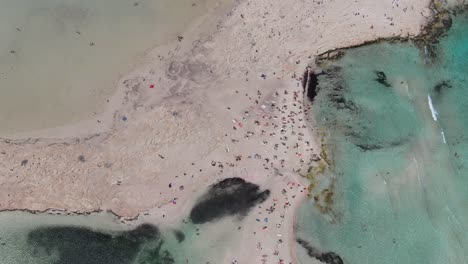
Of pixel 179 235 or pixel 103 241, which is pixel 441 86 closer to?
pixel 179 235

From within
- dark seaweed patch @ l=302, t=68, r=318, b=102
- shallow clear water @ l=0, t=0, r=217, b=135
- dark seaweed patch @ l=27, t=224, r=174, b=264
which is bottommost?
dark seaweed patch @ l=27, t=224, r=174, b=264

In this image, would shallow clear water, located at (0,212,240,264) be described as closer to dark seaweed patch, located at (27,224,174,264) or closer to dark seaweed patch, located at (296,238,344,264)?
dark seaweed patch, located at (27,224,174,264)

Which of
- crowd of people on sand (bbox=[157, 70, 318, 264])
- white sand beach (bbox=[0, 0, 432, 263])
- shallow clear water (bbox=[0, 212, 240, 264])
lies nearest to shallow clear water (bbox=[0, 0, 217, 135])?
white sand beach (bbox=[0, 0, 432, 263])

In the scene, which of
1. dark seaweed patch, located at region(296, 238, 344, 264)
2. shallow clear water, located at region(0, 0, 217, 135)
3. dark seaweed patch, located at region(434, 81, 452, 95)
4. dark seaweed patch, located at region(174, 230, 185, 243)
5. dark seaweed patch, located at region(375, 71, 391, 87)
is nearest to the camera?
dark seaweed patch, located at region(174, 230, 185, 243)

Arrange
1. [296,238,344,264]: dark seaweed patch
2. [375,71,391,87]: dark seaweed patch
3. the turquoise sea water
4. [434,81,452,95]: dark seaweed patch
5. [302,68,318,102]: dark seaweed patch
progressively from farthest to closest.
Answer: [434,81,452,95]: dark seaweed patch, [375,71,391,87]: dark seaweed patch, [302,68,318,102]: dark seaweed patch, the turquoise sea water, [296,238,344,264]: dark seaweed patch

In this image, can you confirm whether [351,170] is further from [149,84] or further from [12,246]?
[12,246]

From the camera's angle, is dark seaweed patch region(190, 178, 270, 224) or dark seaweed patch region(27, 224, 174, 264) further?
dark seaweed patch region(190, 178, 270, 224)

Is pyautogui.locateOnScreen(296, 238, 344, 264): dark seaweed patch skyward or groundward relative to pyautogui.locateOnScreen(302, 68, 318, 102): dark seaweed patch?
groundward
